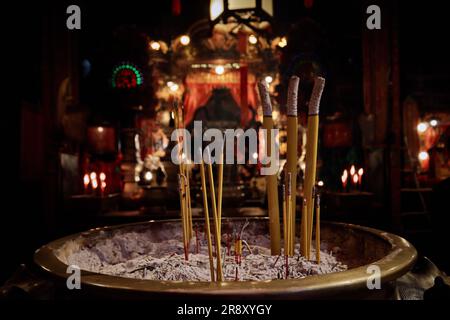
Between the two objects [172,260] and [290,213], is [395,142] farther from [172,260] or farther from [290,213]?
[172,260]

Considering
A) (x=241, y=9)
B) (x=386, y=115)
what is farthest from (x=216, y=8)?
(x=386, y=115)

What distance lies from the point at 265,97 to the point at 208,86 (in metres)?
7.82

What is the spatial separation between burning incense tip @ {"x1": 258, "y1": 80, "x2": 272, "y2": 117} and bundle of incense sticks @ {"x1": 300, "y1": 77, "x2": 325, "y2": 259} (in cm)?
16

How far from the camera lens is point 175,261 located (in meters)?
1.53

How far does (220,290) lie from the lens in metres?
0.88

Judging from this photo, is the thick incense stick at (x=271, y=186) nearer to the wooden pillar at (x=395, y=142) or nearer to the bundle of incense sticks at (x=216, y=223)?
the bundle of incense sticks at (x=216, y=223)

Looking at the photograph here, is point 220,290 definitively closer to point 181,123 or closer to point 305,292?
point 305,292

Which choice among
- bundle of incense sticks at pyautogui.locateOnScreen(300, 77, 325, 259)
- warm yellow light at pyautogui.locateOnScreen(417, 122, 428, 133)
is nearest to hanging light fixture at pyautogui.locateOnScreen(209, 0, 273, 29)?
bundle of incense sticks at pyautogui.locateOnScreen(300, 77, 325, 259)

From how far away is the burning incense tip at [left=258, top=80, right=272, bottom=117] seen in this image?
1.38m

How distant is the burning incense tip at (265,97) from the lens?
1.38 m

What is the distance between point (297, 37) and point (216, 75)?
6.85ft

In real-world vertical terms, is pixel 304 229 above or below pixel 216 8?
below

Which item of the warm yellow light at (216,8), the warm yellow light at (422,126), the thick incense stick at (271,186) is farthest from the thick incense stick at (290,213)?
the warm yellow light at (422,126)

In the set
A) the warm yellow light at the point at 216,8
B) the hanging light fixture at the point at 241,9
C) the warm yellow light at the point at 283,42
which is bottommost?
the hanging light fixture at the point at 241,9
